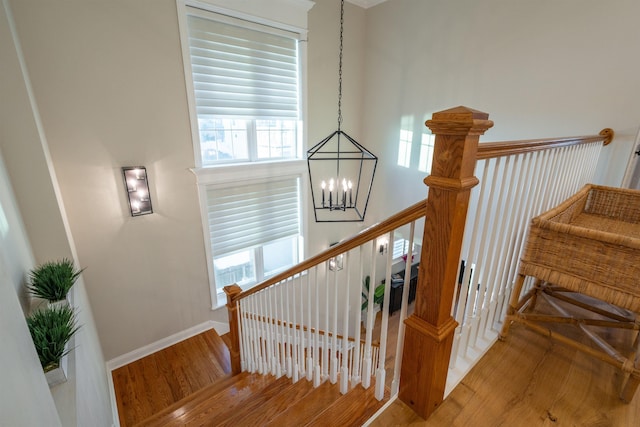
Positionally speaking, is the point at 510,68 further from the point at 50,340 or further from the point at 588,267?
the point at 50,340

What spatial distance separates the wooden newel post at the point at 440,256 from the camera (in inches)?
34.0

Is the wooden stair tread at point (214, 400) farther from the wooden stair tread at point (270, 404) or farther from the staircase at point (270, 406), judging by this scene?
the wooden stair tread at point (270, 404)

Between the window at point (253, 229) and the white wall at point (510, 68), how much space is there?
162 cm

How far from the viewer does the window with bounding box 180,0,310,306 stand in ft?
9.87

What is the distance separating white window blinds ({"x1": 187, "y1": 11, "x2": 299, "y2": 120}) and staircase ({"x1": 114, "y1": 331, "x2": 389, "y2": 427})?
2.68m

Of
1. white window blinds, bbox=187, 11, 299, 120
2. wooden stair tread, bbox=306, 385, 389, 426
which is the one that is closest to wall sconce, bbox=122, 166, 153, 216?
white window blinds, bbox=187, 11, 299, 120

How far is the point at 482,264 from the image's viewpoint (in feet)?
4.25

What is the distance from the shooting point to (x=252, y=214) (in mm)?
3744

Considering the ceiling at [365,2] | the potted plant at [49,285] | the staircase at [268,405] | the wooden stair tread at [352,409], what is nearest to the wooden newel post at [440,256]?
the wooden stair tread at [352,409]

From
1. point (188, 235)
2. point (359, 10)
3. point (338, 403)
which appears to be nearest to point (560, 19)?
point (359, 10)

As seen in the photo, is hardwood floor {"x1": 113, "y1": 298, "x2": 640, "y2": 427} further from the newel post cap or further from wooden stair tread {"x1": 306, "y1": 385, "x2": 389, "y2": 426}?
the newel post cap

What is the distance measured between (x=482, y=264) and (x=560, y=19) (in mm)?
2588

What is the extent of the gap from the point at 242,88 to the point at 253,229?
1694mm

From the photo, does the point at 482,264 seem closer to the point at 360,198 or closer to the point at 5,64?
the point at 5,64
